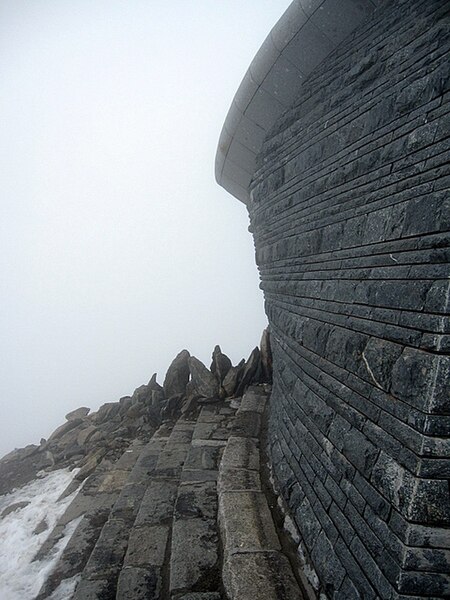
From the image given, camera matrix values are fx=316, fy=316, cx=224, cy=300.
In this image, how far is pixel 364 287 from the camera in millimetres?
2406

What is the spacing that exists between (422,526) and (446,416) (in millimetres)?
563

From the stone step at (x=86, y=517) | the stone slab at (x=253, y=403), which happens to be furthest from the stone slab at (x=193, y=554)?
the stone slab at (x=253, y=403)

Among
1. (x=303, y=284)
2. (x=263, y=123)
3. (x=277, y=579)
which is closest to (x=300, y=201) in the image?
(x=303, y=284)

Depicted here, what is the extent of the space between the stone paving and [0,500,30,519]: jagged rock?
1536 millimetres

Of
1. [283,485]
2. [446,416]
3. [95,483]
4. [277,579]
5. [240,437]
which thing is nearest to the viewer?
[446,416]

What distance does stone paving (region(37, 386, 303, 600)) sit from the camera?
9.46ft

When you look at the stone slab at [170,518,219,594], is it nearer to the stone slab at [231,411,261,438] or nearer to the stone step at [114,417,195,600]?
the stone step at [114,417,195,600]

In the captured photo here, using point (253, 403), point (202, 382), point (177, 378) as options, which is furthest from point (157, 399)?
point (253, 403)

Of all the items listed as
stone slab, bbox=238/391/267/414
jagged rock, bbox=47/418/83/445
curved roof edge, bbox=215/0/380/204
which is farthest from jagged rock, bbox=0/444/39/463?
curved roof edge, bbox=215/0/380/204

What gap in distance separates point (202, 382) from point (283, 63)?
6722mm

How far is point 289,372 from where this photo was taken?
13.3ft

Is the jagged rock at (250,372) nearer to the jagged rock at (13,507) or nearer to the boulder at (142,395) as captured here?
the boulder at (142,395)

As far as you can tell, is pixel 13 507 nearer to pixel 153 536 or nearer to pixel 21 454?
pixel 21 454

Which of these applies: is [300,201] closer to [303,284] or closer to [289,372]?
[303,284]
